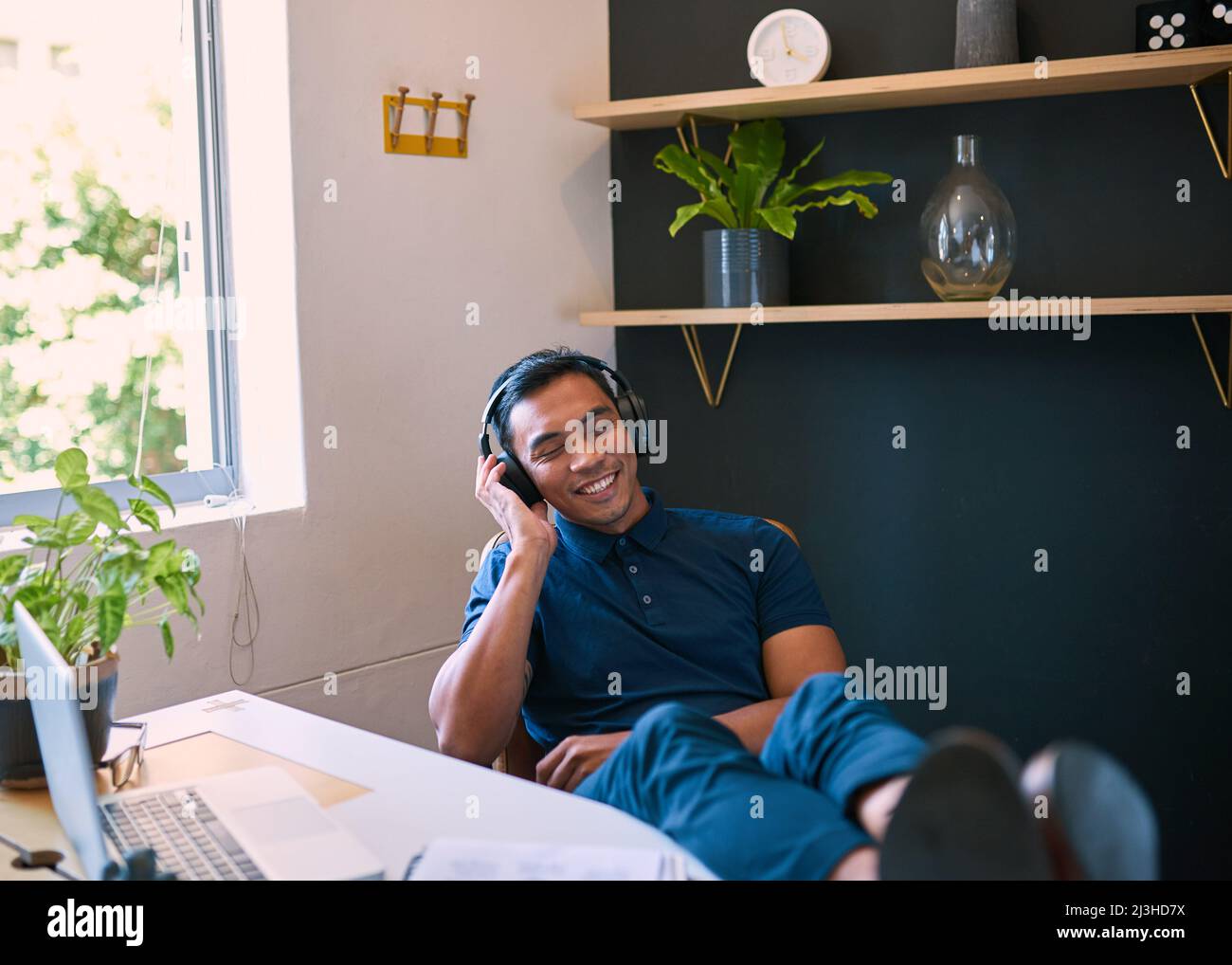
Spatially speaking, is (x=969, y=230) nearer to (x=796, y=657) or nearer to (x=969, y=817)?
(x=796, y=657)

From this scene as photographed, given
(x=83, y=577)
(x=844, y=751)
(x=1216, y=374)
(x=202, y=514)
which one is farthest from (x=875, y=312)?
(x=83, y=577)

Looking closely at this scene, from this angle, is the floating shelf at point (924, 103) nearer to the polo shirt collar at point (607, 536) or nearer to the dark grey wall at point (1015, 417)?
the dark grey wall at point (1015, 417)

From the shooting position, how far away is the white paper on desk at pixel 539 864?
111 cm

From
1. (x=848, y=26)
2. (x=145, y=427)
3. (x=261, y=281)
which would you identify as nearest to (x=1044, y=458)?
(x=848, y=26)

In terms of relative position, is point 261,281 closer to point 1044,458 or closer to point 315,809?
point 315,809

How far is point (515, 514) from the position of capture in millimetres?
1880

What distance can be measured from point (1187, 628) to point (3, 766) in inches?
84.3

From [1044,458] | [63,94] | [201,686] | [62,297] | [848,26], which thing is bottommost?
[201,686]

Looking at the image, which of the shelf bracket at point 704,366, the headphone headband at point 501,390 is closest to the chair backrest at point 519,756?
the headphone headband at point 501,390

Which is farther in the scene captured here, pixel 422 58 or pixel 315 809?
pixel 422 58

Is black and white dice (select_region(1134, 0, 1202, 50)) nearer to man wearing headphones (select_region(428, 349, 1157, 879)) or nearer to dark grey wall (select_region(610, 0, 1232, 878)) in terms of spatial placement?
dark grey wall (select_region(610, 0, 1232, 878))

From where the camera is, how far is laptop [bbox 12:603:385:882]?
110cm

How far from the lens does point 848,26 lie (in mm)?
2707

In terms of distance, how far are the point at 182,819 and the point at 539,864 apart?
40cm
